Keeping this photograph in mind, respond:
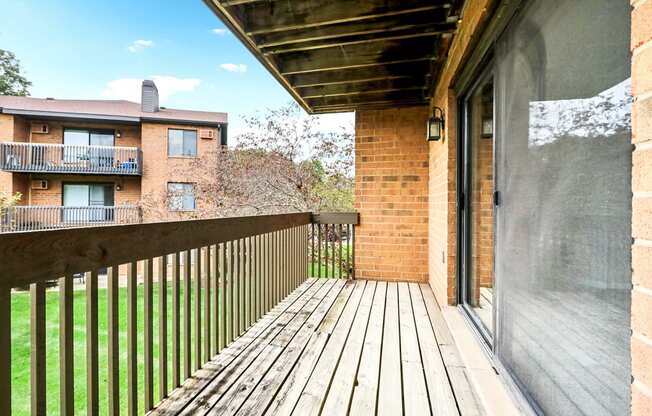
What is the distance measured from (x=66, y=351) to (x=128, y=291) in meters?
0.34

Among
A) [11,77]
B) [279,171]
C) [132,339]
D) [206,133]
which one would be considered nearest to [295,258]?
[132,339]

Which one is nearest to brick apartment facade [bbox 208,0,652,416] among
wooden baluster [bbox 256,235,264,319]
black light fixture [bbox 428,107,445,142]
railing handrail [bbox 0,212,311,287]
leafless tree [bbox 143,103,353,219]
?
black light fixture [bbox 428,107,445,142]

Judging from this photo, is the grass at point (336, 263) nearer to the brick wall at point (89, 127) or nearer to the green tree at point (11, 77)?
the brick wall at point (89, 127)

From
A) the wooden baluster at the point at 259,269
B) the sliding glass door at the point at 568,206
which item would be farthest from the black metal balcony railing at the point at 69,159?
the sliding glass door at the point at 568,206

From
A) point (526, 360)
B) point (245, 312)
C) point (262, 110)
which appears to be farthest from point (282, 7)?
point (262, 110)

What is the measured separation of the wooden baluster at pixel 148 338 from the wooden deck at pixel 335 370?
3.2 inches

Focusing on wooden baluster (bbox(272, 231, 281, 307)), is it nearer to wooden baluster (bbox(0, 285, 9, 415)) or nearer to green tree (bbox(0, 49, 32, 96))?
wooden baluster (bbox(0, 285, 9, 415))

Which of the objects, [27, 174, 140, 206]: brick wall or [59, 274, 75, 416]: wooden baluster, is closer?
[59, 274, 75, 416]: wooden baluster

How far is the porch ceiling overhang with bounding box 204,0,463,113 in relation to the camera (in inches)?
90.3

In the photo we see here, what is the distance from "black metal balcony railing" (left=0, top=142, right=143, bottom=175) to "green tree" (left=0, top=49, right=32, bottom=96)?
11.1m

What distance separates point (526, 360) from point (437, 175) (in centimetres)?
229

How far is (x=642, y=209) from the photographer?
0.63 meters

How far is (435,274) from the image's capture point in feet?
11.6

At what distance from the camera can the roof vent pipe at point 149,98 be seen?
508 inches
